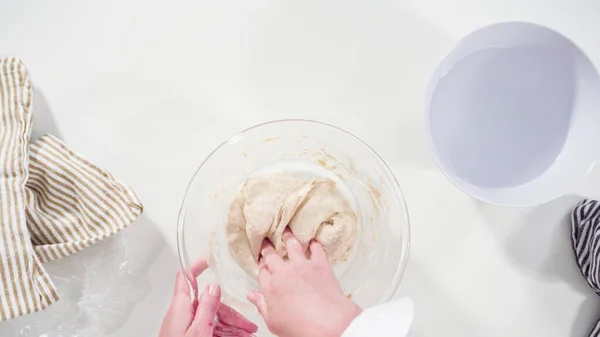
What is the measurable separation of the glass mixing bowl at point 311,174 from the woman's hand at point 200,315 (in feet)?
0.07

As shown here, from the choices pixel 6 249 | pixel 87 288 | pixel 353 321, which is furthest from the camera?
pixel 87 288

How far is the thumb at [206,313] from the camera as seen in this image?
2.06 feet

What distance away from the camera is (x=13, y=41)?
0.77 metres

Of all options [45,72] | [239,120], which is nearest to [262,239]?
[239,120]

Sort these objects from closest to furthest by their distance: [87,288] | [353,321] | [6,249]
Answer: [353,321]
[6,249]
[87,288]

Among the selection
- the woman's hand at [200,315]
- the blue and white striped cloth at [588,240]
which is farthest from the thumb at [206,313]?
the blue and white striped cloth at [588,240]

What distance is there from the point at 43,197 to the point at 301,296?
410mm

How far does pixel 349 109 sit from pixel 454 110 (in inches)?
6.2

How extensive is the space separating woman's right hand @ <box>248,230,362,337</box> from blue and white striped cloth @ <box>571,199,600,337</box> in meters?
0.39

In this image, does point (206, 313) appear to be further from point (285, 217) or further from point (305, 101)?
point (305, 101)

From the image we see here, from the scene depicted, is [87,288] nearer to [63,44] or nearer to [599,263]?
[63,44]

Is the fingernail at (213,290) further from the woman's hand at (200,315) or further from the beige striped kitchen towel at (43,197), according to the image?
the beige striped kitchen towel at (43,197)

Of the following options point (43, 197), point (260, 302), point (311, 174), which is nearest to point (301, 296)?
point (260, 302)

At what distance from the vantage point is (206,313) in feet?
2.07
